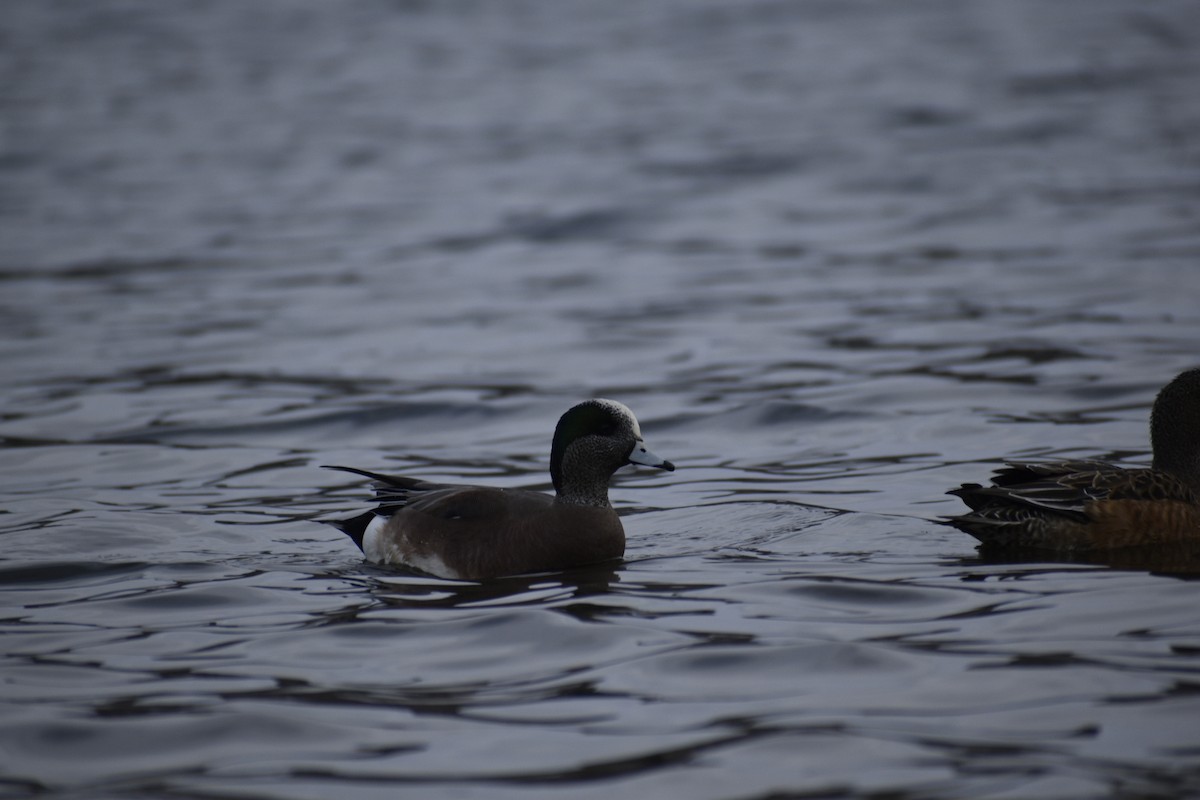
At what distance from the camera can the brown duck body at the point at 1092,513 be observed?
7176 mm

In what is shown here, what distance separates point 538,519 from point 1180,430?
10.3ft

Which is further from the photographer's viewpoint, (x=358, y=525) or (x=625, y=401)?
(x=625, y=401)

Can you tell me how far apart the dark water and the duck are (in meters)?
0.15

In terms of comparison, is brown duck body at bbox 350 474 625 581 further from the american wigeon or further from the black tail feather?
the american wigeon

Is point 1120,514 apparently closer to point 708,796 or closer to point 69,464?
point 708,796

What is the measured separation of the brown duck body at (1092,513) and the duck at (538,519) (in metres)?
1.59

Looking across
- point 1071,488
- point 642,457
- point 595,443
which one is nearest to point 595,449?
point 595,443

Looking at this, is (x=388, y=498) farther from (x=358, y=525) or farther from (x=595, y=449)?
(x=595, y=449)

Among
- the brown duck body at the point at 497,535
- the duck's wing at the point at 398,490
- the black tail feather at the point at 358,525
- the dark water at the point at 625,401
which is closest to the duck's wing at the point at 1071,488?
the dark water at the point at 625,401

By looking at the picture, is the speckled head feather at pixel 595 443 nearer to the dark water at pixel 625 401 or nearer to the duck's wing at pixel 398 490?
the dark water at pixel 625 401

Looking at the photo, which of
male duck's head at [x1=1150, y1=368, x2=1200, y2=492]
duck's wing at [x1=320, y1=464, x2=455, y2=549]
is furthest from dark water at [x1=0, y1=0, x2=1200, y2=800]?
male duck's head at [x1=1150, y1=368, x2=1200, y2=492]

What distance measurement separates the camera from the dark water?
5195mm

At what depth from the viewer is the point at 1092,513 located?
23.5ft

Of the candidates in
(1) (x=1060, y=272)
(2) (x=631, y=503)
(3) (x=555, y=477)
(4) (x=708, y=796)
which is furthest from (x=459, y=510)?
(1) (x=1060, y=272)
